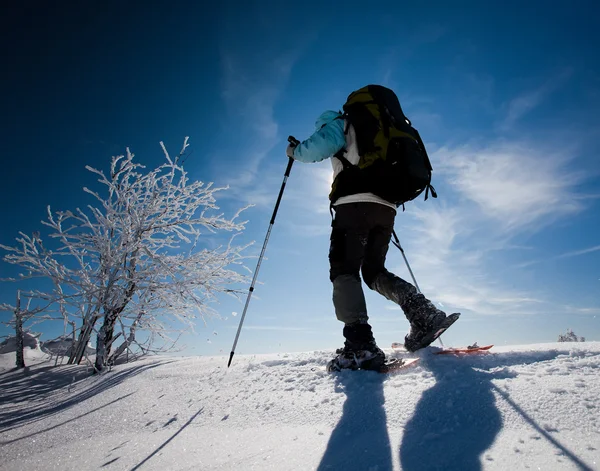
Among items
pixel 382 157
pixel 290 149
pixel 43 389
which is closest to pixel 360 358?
pixel 382 157

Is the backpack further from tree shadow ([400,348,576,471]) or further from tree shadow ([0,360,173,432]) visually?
tree shadow ([0,360,173,432])

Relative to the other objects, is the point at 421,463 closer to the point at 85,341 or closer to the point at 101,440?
the point at 101,440

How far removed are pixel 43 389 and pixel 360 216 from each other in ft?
14.6

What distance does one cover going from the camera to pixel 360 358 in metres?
2.51

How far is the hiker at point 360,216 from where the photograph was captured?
8.61 feet

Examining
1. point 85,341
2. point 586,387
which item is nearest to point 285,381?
point 586,387

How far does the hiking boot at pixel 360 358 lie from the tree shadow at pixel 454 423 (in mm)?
524

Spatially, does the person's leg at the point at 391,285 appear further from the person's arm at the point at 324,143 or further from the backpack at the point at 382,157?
the person's arm at the point at 324,143

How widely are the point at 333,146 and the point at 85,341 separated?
4.84 meters

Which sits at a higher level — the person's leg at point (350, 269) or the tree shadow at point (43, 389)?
the person's leg at point (350, 269)

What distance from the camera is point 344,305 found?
269 cm

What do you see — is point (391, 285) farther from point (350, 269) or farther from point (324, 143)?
point (324, 143)

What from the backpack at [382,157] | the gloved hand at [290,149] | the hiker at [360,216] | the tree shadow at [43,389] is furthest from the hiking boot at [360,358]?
the tree shadow at [43,389]

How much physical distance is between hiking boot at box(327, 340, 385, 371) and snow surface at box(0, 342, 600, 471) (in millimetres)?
160
